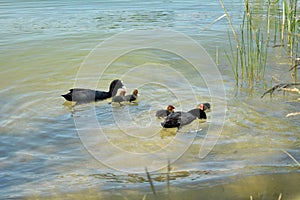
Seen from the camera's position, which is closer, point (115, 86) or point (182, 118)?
point (182, 118)

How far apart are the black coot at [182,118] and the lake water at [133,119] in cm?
9

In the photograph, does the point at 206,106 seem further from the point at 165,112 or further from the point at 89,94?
the point at 89,94

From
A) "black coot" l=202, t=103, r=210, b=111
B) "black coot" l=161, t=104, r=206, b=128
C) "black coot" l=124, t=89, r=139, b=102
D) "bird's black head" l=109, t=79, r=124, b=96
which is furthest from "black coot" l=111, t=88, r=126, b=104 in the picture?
"black coot" l=202, t=103, r=210, b=111

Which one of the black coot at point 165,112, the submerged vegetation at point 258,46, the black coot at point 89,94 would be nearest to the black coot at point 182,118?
the black coot at point 165,112

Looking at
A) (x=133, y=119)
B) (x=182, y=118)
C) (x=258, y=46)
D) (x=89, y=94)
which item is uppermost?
(x=258, y=46)

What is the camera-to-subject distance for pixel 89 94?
6.77 metres

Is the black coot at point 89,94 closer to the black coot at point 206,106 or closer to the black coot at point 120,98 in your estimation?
the black coot at point 120,98

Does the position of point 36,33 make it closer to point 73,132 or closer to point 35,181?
point 73,132

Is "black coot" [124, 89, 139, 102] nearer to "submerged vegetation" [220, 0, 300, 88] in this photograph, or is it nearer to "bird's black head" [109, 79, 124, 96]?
"bird's black head" [109, 79, 124, 96]

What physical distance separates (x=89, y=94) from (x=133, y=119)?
3.12 feet

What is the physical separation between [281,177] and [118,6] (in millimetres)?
11064

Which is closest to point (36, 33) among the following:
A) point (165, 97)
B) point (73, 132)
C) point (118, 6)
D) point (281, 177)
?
point (118, 6)

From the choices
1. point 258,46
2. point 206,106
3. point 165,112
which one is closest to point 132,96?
point 165,112

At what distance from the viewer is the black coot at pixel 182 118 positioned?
569cm
